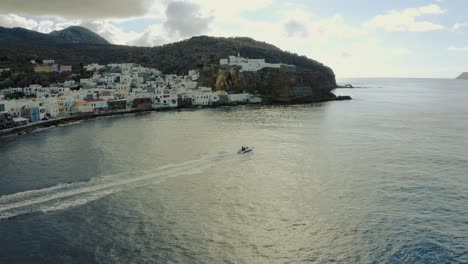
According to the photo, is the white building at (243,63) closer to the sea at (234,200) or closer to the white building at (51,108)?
the white building at (51,108)

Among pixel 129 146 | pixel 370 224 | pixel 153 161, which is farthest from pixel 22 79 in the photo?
pixel 370 224

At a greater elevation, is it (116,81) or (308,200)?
(116,81)

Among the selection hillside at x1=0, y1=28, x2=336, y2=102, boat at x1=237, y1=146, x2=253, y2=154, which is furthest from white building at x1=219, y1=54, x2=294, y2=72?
boat at x1=237, y1=146, x2=253, y2=154

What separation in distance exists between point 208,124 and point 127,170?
34.9 m

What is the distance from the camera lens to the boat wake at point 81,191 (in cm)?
2805

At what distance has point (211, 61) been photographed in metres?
150

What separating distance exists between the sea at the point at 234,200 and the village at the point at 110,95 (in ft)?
68.3

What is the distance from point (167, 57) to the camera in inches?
7003

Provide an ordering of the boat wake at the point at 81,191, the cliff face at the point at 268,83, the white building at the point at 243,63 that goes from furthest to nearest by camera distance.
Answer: the white building at the point at 243,63 → the cliff face at the point at 268,83 → the boat wake at the point at 81,191

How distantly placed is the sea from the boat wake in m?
0.12

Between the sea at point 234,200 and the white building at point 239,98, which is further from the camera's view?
the white building at point 239,98

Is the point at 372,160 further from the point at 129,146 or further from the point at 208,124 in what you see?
the point at 208,124

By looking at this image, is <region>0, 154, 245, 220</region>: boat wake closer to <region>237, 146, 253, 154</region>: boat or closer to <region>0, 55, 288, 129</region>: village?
<region>237, 146, 253, 154</region>: boat

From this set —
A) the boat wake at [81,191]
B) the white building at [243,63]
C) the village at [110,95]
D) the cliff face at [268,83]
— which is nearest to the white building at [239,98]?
the village at [110,95]
